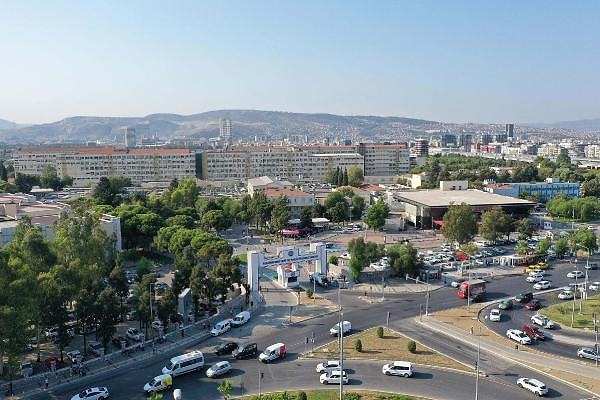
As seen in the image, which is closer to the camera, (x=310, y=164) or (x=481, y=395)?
(x=481, y=395)

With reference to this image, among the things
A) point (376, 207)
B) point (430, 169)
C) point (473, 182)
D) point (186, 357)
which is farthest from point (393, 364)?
point (430, 169)

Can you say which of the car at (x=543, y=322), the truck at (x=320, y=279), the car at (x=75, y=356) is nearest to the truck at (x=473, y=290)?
the car at (x=543, y=322)

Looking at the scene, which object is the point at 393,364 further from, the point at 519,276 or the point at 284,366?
the point at 519,276

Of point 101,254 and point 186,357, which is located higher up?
point 101,254

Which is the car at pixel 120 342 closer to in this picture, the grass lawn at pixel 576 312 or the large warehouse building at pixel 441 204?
the grass lawn at pixel 576 312

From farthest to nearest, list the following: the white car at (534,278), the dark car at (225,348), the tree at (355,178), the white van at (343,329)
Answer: the tree at (355,178) < the white car at (534,278) < the white van at (343,329) < the dark car at (225,348)

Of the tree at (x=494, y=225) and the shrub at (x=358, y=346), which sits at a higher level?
the tree at (x=494, y=225)
